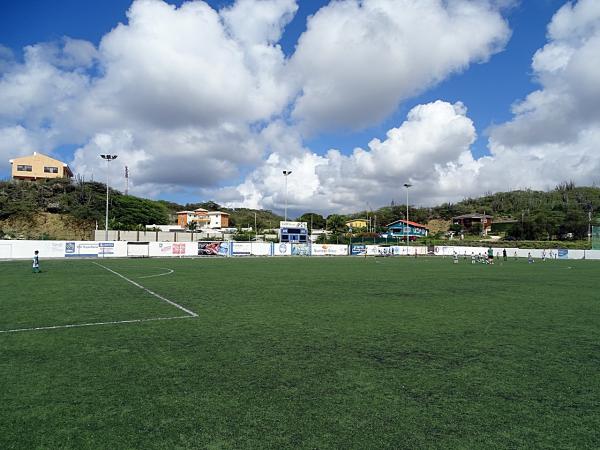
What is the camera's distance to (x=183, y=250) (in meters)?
49.1

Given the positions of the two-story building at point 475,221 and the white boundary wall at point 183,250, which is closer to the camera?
the white boundary wall at point 183,250

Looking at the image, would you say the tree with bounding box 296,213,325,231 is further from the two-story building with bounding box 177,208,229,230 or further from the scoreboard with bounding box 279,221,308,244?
the scoreboard with bounding box 279,221,308,244

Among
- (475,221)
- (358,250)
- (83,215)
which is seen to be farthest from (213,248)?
(475,221)

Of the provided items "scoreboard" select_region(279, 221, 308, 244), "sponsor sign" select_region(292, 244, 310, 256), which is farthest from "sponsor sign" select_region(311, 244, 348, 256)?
"scoreboard" select_region(279, 221, 308, 244)

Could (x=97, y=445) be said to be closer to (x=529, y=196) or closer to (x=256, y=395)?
(x=256, y=395)

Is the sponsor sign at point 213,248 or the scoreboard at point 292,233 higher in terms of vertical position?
the scoreboard at point 292,233

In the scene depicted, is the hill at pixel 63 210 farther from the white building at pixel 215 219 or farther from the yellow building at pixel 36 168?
the white building at pixel 215 219

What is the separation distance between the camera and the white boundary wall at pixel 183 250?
40375 mm

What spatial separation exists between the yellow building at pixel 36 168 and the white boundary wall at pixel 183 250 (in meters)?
69.6

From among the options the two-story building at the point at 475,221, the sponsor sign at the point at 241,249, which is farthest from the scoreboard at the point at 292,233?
the two-story building at the point at 475,221

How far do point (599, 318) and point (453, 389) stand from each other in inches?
330

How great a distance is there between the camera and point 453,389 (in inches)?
216

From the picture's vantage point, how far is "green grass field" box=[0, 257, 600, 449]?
420cm

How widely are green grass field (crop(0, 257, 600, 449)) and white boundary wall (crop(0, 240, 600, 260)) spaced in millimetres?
33561
